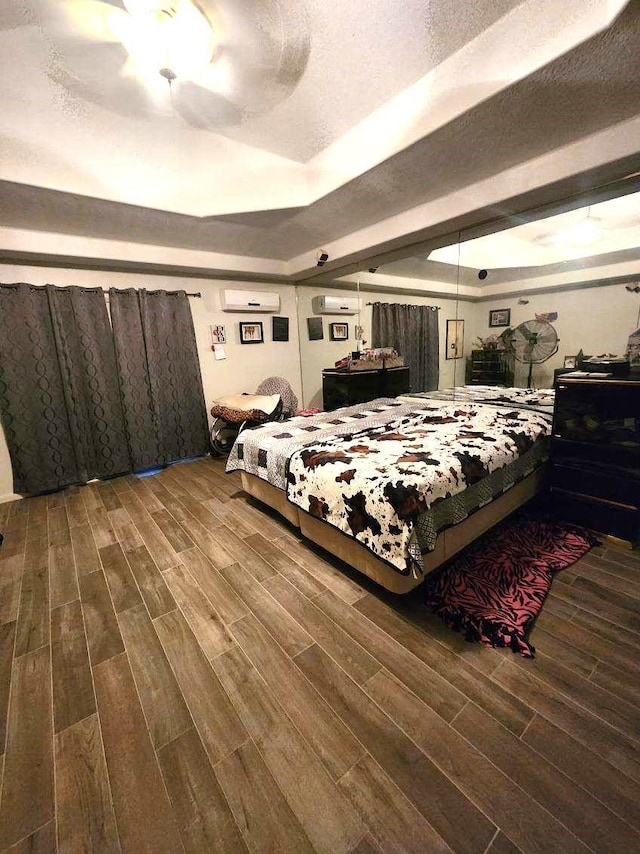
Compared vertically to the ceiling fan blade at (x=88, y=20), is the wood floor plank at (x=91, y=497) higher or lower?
lower

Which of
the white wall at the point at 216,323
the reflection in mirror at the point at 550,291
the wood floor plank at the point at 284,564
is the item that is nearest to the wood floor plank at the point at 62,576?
the wood floor plank at the point at 284,564

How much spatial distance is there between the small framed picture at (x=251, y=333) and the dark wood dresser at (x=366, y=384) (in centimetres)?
111

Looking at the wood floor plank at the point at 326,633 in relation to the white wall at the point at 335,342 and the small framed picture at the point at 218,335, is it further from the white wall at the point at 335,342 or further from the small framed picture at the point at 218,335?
the small framed picture at the point at 218,335

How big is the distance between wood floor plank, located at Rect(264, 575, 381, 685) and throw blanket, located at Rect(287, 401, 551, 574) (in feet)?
1.26

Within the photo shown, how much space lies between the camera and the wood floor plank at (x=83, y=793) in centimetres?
88

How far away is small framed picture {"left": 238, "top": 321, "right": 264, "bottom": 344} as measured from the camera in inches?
172

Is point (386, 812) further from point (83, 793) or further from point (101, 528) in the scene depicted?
point (101, 528)

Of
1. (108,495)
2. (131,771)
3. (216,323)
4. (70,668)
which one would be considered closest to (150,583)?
(70,668)

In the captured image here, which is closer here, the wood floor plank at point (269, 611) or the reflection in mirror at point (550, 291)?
the wood floor plank at point (269, 611)

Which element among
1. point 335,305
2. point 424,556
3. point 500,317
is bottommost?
point 424,556

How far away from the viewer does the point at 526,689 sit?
3.98 feet

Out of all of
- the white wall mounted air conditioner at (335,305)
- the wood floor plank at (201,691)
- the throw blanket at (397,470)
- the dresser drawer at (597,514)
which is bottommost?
the wood floor plank at (201,691)

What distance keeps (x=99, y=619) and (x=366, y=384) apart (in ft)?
11.0

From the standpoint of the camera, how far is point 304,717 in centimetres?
116
